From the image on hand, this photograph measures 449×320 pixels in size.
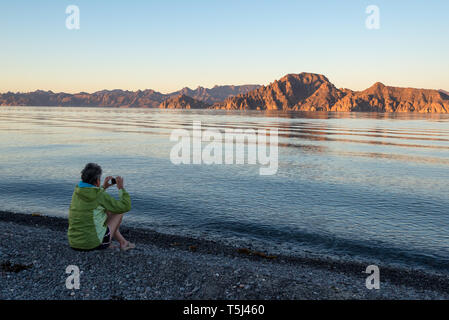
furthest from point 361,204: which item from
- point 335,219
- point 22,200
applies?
point 22,200

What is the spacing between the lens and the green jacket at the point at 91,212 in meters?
10.4

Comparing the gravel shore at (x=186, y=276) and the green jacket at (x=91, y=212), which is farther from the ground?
the green jacket at (x=91, y=212)

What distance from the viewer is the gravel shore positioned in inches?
390

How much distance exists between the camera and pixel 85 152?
46.4 metres

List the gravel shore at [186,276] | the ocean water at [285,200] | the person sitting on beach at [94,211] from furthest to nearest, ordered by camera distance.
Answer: the ocean water at [285,200]
the person sitting on beach at [94,211]
the gravel shore at [186,276]

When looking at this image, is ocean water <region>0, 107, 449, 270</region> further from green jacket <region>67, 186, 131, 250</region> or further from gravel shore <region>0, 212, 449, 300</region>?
green jacket <region>67, 186, 131, 250</region>

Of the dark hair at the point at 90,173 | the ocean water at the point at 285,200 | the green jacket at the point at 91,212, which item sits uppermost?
the dark hair at the point at 90,173

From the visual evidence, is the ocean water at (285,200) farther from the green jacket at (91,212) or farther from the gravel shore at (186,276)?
the green jacket at (91,212)

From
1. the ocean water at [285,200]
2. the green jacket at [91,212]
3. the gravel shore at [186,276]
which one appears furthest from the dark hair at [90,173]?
the ocean water at [285,200]

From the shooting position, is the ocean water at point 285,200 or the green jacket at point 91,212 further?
the ocean water at point 285,200

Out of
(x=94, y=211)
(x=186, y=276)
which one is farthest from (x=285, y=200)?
(x=94, y=211)

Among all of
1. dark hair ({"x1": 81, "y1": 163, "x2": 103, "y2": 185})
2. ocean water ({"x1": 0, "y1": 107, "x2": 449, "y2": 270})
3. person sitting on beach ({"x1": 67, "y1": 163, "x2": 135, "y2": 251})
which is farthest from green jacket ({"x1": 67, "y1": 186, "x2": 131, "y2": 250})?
ocean water ({"x1": 0, "y1": 107, "x2": 449, "y2": 270})

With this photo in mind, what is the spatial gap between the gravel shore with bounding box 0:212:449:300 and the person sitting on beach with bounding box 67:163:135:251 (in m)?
0.68

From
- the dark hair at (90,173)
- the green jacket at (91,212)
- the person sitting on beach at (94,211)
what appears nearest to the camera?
the dark hair at (90,173)
